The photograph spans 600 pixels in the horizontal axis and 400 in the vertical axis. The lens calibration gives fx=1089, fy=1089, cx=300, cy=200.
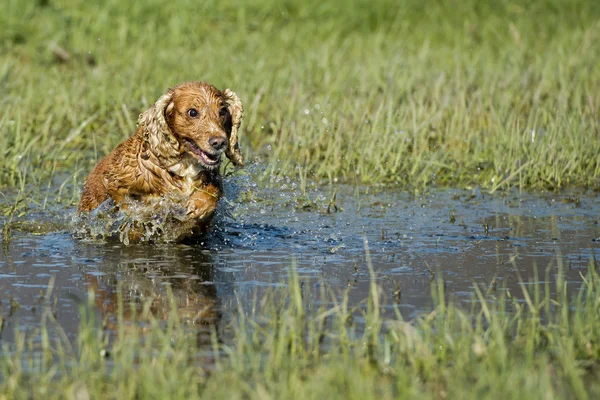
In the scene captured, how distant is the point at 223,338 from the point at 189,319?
38 cm

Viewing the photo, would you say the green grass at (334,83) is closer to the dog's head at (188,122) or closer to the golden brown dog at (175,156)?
the golden brown dog at (175,156)

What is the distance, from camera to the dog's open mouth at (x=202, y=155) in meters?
6.81

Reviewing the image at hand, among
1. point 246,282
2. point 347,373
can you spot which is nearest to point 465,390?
point 347,373

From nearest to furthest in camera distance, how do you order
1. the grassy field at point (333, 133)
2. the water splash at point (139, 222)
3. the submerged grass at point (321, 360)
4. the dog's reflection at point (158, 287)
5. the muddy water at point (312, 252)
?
the submerged grass at point (321, 360) < the grassy field at point (333, 133) < the dog's reflection at point (158, 287) < the muddy water at point (312, 252) < the water splash at point (139, 222)

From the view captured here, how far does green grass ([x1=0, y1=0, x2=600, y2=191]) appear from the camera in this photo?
9.05 metres

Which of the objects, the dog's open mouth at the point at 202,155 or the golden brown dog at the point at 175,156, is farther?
the golden brown dog at the point at 175,156

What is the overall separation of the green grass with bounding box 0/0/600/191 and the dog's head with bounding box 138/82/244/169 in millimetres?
1441

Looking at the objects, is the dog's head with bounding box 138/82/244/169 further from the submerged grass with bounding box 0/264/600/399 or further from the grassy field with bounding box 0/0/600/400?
the submerged grass with bounding box 0/264/600/399

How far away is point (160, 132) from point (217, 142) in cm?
47

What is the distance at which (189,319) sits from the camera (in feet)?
16.3

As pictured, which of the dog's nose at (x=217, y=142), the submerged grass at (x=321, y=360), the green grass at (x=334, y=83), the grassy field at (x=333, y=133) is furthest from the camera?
the green grass at (x=334, y=83)

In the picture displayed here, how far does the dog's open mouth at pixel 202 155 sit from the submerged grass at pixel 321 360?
2136 millimetres

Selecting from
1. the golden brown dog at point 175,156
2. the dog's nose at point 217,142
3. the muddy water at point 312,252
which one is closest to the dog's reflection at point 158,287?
the muddy water at point 312,252

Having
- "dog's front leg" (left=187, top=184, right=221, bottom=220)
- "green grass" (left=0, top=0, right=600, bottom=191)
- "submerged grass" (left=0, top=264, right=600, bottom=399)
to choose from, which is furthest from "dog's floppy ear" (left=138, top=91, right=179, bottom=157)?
"submerged grass" (left=0, top=264, right=600, bottom=399)
